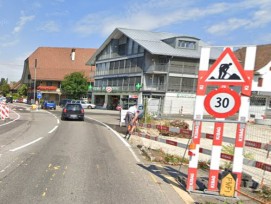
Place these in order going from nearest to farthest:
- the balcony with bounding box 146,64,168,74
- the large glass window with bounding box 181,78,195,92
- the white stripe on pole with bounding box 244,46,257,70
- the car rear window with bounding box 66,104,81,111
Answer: the white stripe on pole with bounding box 244,46,257,70 → the car rear window with bounding box 66,104,81,111 → the balcony with bounding box 146,64,168,74 → the large glass window with bounding box 181,78,195,92

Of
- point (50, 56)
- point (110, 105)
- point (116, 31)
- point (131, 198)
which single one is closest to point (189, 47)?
point (116, 31)

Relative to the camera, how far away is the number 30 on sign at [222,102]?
6.14 metres

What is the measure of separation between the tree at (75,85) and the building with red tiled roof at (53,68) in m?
8.37

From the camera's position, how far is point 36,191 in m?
5.76

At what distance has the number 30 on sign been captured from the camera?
614 cm

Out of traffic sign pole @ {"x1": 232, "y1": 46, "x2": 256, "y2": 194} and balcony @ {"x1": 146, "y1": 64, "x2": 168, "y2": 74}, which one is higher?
balcony @ {"x1": 146, "y1": 64, "x2": 168, "y2": 74}

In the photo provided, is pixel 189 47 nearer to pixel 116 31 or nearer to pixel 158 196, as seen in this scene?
pixel 116 31

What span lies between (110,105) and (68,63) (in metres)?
27.7

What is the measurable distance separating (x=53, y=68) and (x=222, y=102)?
7879cm

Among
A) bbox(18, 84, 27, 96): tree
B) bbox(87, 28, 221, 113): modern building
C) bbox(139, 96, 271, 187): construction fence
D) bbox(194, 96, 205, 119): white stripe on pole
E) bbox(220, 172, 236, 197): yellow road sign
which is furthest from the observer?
bbox(18, 84, 27, 96): tree

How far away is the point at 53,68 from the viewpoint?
81.3 m

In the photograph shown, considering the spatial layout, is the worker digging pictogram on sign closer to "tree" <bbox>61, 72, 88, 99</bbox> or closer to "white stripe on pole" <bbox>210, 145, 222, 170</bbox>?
"white stripe on pole" <bbox>210, 145, 222, 170</bbox>

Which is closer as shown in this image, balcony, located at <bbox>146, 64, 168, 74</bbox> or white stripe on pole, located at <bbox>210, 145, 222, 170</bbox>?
white stripe on pole, located at <bbox>210, 145, 222, 170</bbox>

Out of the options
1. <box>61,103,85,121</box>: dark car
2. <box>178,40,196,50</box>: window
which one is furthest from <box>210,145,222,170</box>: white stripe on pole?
<box>178,40,196,50</box>: window
